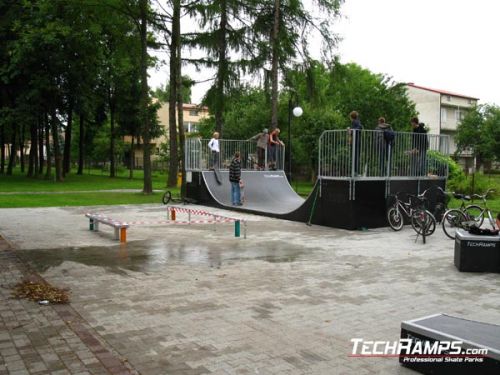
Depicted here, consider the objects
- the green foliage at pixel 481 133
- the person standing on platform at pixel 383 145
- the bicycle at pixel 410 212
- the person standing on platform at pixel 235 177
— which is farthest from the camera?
the green foliage at pixel 481 133

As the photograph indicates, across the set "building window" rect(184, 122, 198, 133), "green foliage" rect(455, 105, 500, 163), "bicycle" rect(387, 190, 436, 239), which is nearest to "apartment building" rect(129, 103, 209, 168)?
"building window" rect(184, 122, 198, 133)

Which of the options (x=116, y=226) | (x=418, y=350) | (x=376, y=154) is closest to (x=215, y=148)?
(x=376, y=154)

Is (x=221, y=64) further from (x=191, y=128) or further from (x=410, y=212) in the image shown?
(x=191, y=128)

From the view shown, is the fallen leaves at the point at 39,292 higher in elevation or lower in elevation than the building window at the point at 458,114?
lower

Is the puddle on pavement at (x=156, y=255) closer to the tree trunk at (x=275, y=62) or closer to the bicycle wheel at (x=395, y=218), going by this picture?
the bicycle wheel at (x=395, y=218)

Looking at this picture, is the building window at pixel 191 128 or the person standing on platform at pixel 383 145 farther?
the building window at pixel 191 128

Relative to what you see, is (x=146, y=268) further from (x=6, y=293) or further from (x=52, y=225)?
(x=52, y=225)

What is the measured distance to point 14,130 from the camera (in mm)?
46375

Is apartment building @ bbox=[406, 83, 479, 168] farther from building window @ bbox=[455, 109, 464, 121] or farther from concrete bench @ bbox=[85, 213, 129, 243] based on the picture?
concrete bench @ bbox=[85, 213, 129, 243]

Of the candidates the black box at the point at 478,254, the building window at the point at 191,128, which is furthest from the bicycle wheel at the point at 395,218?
the building window at the point at 191,128

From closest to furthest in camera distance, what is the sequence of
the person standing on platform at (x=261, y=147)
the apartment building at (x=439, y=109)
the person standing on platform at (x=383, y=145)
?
the person standing on platform at (x=383, y=145) < the person standing on platform at (x=261, y=147) < the apartment building at (x=439, y=109)

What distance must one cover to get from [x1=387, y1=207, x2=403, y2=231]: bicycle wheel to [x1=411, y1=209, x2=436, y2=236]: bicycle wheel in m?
1.39

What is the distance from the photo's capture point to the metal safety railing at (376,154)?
1412 centimetres

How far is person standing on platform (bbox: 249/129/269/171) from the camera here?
22.9 metres
